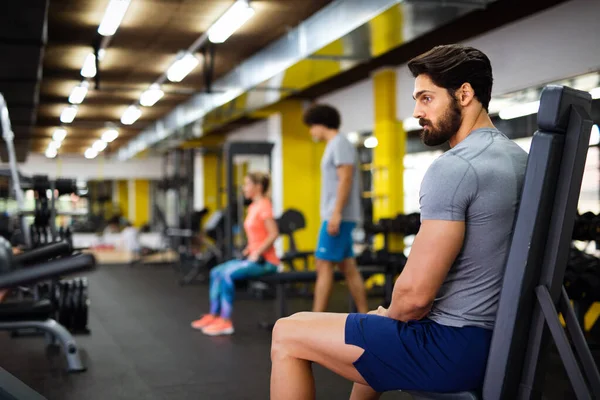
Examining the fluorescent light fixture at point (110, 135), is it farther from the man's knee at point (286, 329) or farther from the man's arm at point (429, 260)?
the man's arm at point (429, 260)

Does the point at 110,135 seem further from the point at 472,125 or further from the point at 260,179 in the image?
the point at 472,125

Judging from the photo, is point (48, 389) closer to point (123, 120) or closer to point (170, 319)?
point (170, 319)

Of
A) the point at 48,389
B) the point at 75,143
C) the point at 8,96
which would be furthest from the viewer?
the point at 75,143

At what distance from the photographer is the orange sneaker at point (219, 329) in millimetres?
4324

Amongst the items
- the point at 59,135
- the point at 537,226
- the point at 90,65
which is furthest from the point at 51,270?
the point at 59,135

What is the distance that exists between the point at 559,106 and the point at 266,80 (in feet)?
17.7

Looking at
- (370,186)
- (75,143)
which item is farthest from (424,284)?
(75,143)

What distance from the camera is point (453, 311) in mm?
1456

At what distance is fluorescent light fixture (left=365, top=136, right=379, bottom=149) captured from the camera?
7.60 metres

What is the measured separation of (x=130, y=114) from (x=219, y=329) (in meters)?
7.23

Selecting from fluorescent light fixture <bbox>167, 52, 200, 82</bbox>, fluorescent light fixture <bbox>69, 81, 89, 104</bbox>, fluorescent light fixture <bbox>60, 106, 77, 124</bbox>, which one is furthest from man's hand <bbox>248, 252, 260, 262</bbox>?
fluorescent light fixture <bbox>60, 106, 77, 124</bbox>

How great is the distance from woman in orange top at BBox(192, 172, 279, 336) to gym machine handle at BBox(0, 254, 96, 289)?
285 cm

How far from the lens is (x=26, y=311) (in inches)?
134

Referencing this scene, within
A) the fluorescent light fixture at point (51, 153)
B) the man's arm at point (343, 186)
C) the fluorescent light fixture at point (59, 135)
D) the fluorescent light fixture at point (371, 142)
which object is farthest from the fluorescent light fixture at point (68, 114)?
the man's arm at point (343, 186)
